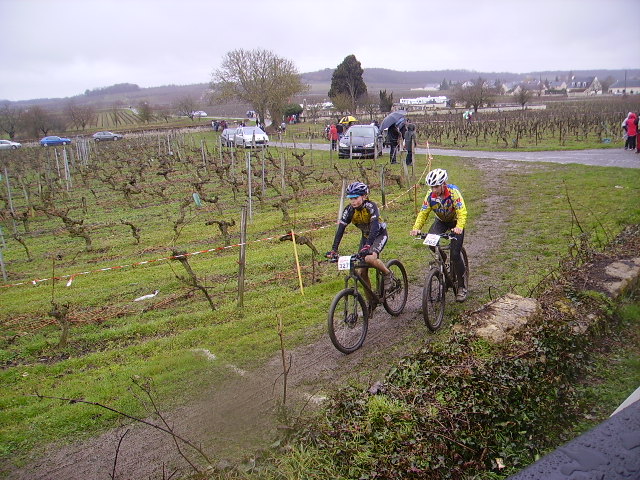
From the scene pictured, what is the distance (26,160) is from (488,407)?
1623 inches

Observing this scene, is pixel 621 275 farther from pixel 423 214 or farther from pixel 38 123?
pixel 38 123

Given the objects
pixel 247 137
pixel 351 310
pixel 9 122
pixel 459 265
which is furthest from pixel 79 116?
pixel 351 310

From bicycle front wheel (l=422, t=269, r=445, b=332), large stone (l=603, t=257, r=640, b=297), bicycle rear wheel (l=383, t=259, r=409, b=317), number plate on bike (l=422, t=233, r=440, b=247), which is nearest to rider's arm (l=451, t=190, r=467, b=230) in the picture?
number plate on bike (l=422, t=233, r=440, b=247)

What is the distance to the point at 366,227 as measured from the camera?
675cm

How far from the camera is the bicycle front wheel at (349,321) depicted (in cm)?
606

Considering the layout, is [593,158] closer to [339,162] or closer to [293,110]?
[339,162]

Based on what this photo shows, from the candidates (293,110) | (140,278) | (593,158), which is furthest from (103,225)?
(293,110)

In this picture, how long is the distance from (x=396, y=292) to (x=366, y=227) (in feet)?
3.52

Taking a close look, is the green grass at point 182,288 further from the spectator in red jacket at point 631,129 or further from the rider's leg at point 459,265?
the spectator in red jacket at point 631,129

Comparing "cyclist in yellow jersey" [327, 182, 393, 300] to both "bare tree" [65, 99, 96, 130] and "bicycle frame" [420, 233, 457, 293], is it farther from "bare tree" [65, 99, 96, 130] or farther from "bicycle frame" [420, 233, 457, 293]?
"bare tree" [65, 99, 96, 130]

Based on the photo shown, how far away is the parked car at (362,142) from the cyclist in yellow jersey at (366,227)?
64.3 feet

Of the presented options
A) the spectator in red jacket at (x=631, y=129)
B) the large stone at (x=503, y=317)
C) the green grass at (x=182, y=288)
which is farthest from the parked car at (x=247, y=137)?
the large stone at (x=503, y=317)

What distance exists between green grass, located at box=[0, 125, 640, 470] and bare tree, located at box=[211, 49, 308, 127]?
135 ft

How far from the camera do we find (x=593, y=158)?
20.6 metres
